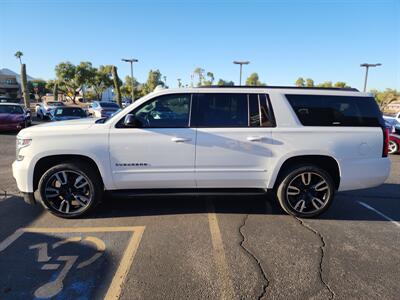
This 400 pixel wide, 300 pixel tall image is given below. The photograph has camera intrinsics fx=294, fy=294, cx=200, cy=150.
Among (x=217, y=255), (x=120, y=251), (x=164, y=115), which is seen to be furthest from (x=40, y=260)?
(x=164, y=115)

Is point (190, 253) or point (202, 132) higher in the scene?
point (202, 132)

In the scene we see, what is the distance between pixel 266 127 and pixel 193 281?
2.30 meters

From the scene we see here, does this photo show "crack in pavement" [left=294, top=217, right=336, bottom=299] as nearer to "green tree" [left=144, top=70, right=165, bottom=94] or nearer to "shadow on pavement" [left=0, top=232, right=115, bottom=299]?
"shadow on pavement" [left=0, top=232, right=115, bottom=299]

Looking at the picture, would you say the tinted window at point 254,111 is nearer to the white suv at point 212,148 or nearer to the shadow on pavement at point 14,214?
the white suv at point 212,148

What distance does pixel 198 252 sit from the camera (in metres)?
3.36

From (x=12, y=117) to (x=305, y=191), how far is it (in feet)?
46.7

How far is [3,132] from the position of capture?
14250 millimetres

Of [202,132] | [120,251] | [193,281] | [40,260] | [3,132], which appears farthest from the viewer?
[3,132]

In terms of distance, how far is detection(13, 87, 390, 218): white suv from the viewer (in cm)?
405

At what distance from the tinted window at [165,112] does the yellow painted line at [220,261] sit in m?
1.44

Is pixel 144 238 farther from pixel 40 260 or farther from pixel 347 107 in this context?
pixel 347 107

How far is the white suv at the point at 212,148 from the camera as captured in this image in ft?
13.3

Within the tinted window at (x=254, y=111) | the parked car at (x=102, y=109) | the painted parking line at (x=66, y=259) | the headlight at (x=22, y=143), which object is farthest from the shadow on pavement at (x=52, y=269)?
the parked car at (x=102, y=109)

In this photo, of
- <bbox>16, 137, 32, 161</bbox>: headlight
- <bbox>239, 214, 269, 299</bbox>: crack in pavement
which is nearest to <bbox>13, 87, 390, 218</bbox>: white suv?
<bbox>16, 137, 32, 161</bbox>: headlight
